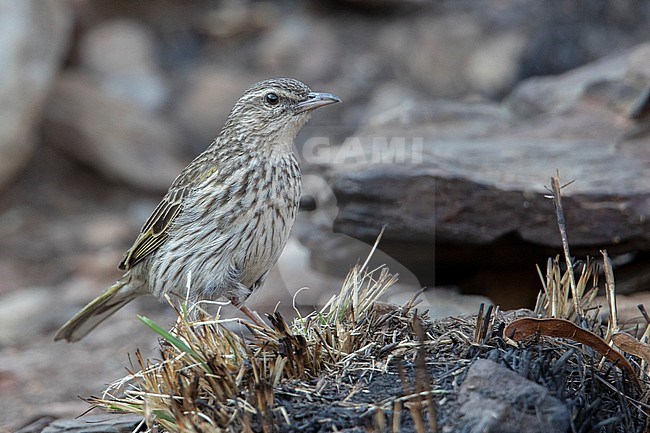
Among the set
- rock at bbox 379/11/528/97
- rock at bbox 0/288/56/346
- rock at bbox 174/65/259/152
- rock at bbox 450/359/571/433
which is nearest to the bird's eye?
rock at bbox 450/359/571/433

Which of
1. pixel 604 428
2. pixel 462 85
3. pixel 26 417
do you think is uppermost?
pixel 462 85

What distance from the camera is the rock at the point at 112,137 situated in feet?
34.9

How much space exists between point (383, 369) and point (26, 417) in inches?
124

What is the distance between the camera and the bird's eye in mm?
5484

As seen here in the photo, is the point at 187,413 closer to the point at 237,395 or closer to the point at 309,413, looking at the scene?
the point at 237,395

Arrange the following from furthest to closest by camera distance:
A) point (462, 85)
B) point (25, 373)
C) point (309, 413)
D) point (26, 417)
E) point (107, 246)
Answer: point (462, 85) < point (107, 246) < point (25, 373) < point (26, 417) < point (309, 413)

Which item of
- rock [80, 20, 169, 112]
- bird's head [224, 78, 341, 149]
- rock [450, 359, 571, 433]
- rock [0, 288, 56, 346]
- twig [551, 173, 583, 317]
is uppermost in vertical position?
rock [80, 20, 169, 112]

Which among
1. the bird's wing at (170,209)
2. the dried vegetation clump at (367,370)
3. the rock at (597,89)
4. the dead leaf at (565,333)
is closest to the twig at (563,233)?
the dried vegetation clump at (367,370)

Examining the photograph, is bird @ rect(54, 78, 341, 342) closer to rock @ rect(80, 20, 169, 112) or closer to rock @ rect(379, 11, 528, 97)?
rock @ rect(379, 11, 528, 97)

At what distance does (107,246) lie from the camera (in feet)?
31.9

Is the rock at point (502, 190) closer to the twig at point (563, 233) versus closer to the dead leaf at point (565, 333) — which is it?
the twig at point (563, 233)

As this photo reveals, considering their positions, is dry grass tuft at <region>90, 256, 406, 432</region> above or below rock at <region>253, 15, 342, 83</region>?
below

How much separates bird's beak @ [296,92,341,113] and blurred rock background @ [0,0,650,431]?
0.76 meters

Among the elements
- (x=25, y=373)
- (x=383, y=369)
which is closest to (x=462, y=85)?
(x=25, y=373)
